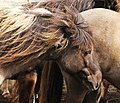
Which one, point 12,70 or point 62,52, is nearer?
point 12,70

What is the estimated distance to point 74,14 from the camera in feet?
5.47

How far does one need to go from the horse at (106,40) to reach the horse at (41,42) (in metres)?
0.23

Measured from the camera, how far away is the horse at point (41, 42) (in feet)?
4.81

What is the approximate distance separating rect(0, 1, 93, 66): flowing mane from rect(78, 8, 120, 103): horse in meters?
0.32

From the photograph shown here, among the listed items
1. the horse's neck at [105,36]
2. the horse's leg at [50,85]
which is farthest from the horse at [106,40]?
the horse's leg at [50,85]

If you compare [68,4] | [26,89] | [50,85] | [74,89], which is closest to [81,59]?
[74,89]

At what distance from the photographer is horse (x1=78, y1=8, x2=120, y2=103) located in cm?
190

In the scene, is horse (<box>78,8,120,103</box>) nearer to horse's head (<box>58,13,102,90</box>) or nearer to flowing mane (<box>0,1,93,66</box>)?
horse's head (<box>58,13,102,90</box>)

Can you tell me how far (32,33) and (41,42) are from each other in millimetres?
55

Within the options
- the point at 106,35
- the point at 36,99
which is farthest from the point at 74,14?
the point at 36,99

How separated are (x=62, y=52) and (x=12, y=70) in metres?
0.25

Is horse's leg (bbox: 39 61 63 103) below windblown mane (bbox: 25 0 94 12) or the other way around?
below

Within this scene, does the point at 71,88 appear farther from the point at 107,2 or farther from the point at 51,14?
the point at 107,2

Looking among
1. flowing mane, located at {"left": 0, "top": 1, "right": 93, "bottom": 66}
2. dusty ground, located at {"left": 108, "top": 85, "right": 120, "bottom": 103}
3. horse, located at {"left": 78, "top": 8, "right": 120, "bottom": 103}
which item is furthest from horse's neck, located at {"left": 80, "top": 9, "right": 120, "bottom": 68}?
dusty ground, located at {"left": 108, "top": 85, "right": 120, "bottom": 103}
